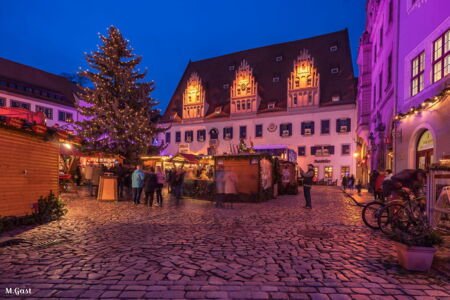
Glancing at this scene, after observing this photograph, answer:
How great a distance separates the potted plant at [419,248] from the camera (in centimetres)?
449

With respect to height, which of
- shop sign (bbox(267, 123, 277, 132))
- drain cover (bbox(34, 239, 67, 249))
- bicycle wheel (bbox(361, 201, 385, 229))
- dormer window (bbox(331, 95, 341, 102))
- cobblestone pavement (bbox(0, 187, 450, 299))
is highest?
dormer window (bbox(331, 95, 341, 102))

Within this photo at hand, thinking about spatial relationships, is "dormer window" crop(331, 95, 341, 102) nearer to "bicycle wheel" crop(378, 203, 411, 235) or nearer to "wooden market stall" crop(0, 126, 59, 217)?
"bicycle wheel" crop(378, 203, 411, 235)

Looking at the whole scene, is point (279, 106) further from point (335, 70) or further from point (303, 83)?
point (335, 70)

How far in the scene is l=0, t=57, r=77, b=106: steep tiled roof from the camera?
38.9 m

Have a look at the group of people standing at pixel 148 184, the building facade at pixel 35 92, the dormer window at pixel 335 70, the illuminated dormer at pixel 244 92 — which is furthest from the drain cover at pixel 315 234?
the dormer window at pixel 335 70

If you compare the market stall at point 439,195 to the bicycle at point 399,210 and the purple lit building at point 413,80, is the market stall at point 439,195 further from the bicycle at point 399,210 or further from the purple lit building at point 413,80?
the purple lit building at point 413,80

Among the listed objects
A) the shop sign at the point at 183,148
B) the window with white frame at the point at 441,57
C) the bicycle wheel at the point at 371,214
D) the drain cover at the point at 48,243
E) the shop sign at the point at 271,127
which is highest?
the shop sign at the point at 271,127

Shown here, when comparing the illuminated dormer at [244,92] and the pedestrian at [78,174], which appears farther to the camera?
the illuminated dormer at [244,92]

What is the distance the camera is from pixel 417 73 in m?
13.6

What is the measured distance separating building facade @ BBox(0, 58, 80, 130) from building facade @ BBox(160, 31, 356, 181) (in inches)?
652

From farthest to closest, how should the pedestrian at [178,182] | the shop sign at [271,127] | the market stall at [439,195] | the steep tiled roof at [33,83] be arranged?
the shop sign at [271,127]
the steep tiled roof at [33,83]
the pedestrian at [178,182]
the market stall at [439,195]

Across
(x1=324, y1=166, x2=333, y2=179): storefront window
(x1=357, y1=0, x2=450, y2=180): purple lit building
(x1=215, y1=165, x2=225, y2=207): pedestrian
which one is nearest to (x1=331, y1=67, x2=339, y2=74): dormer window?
(x1=324, y1=166, x2=333, y2=179): storefront window

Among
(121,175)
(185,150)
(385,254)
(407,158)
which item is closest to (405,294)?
(385,254)

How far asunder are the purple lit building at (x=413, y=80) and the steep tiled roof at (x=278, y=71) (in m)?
20.2
